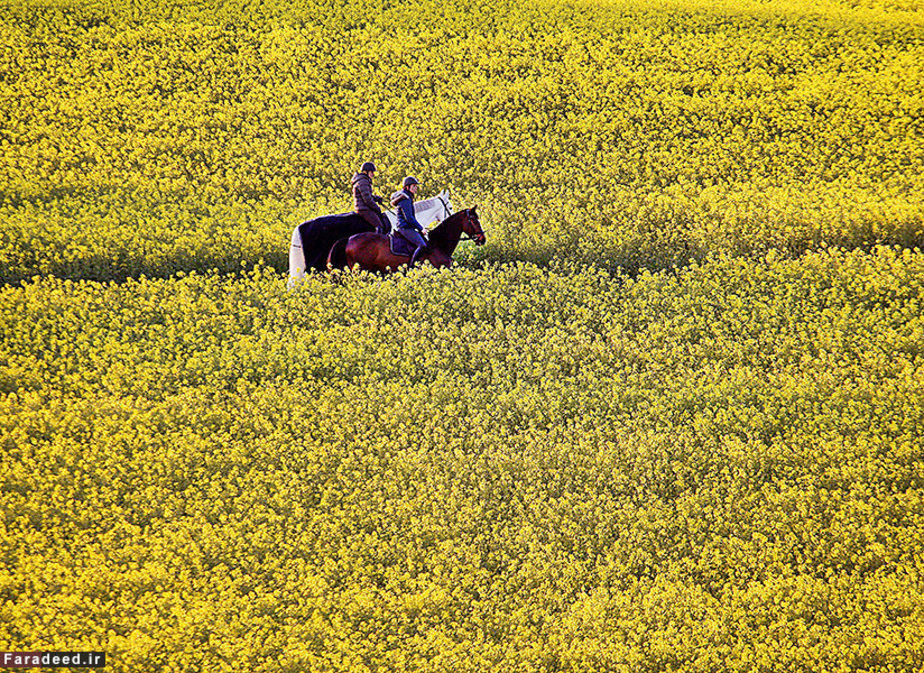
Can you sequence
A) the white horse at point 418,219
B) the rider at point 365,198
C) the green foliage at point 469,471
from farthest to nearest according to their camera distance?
the white horse at point 418,219
the rider at point 365,198
the green foliage at point 469,471

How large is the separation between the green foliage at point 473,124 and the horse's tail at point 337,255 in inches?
59.4

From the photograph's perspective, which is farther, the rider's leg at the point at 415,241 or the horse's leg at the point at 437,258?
the horse's leg at the point at 437,258

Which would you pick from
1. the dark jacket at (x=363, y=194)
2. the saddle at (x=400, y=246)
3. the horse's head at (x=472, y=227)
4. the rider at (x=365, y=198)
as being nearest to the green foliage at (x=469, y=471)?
the saddle at (x=400, y=246)

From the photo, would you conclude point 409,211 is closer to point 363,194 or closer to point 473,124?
point 363,194

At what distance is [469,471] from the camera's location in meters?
8.53

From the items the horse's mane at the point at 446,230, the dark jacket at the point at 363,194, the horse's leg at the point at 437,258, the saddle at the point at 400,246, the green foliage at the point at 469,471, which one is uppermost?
the dark jacket at the point at 363,194

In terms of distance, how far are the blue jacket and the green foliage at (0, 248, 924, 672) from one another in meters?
0.83

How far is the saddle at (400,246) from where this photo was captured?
11.8m

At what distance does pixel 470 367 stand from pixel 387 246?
2.56 meters

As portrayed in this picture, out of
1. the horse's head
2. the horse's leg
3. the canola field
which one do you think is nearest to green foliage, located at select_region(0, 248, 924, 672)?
the canola field

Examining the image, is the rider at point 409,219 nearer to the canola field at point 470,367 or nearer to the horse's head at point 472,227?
the canola field at point 470,367

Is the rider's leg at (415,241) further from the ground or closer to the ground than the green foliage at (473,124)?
closer to the ground

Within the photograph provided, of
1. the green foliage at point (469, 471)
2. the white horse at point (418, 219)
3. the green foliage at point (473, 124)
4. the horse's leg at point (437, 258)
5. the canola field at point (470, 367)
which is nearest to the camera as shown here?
the green foliage at point (469, 471)

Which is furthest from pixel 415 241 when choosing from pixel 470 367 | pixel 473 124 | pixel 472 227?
pixel 473 124
